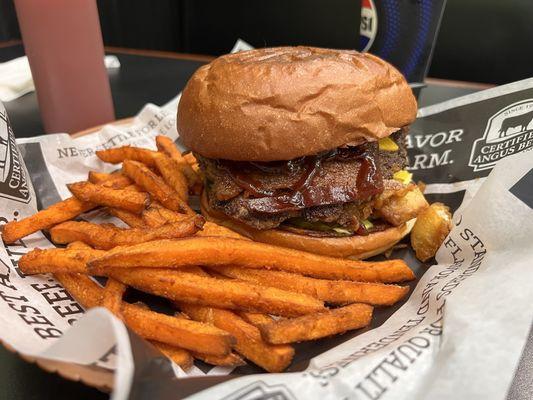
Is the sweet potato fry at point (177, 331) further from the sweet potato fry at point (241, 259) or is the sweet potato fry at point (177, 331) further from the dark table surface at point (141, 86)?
the dark table surface at point (141, 86)

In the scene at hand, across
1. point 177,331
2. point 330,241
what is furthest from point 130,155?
point 177,331

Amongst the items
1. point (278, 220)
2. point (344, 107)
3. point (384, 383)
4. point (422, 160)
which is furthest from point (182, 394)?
point (422, 160)

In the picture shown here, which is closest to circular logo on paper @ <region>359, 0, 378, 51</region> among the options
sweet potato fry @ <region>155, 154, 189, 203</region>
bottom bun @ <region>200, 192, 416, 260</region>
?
bottom bun @ <region>200, 192, 416, 260</region>

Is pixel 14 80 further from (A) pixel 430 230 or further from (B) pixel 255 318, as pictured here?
(A) pixel 430 230

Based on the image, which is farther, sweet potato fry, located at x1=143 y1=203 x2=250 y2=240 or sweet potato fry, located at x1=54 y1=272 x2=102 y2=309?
sweet potato fry, located at x1=143 y1=203 x2=250 y2=240

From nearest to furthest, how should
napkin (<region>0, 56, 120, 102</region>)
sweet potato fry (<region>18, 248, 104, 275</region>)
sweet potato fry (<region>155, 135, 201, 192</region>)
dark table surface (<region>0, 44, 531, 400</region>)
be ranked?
sweet potato fry (<region>18, 248, 104, 275</region>) < sweet potato fry (<region>155, 135, 201, 192</region>) < dark table surface (<region>0, 44, 531, 400</region>) < napkin (<region>0, 56, 120, 102</region>)

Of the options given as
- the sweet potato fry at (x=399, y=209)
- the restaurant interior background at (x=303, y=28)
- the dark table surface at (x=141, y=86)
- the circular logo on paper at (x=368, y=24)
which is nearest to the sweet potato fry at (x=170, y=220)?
the sweet potato fry at (x=399, y=209)

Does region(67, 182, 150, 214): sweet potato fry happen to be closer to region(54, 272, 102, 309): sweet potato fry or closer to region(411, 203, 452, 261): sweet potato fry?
region(54, 272, 102, 309): sweet potato fry
